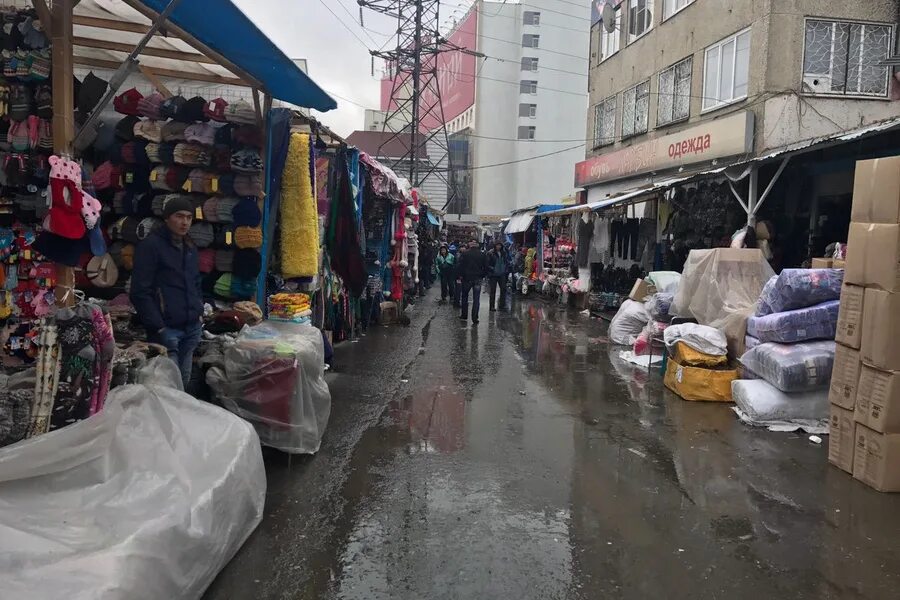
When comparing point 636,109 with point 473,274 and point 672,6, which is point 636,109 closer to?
point 672,6

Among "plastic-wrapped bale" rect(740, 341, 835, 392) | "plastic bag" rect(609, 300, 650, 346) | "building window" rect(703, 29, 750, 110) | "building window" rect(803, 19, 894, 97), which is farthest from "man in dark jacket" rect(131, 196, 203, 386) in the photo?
"building window" rect(803, 19, 894, 97)

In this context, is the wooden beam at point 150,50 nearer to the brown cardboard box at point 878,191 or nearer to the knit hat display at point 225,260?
the knit hat display at point 225,260

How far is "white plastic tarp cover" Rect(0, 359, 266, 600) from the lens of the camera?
2584mm

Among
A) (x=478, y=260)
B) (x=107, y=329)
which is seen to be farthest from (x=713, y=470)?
(x=478, y=260)

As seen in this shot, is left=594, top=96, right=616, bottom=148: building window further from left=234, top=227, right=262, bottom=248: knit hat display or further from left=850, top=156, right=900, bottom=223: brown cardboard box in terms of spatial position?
left=234, top=227, right=262, bottom=248: knit hat display

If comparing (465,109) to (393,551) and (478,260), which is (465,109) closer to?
(478,260)

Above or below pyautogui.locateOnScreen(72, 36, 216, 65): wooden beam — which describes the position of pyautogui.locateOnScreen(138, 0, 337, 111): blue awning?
below

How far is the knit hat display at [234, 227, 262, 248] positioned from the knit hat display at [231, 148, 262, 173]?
57 cm

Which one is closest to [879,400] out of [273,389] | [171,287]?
[273,389]

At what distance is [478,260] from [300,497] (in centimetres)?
1093

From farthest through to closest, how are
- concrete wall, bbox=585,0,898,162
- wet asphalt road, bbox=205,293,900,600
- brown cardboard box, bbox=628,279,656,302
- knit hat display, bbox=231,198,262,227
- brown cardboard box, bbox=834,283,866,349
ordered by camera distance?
1. concrete wall, bbox=585,0,898,162
2. brown cardboard box, bbox=628,279,656,302
3. knit hat display, bbox=231,198,262,227
4. brown cardboard box, bbox=834,283,866,349
5. wet asphalt road, bbox=205,293,900,600

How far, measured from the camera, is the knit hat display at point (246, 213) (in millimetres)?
6426

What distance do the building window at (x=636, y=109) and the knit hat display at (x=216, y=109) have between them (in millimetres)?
16122

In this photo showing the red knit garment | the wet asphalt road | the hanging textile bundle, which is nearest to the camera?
the wet asphalt road
